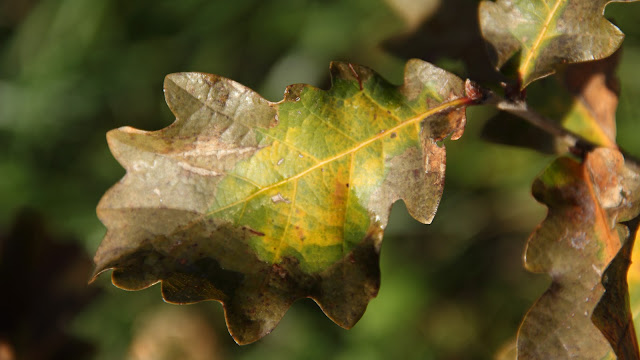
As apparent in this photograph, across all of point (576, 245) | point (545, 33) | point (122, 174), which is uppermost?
point (545, 33)

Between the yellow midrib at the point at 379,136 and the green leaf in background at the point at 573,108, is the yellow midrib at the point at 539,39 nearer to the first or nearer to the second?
the yellow midrib at the point at 379,136

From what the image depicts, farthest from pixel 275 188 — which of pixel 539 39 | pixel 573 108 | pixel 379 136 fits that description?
pixel 573 108

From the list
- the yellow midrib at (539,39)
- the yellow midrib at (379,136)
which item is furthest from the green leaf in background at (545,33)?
the yellow midrib at (379,136)

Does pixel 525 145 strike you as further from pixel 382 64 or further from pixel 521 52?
pixel 382 64

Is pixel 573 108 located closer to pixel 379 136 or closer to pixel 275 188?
pixel 379 136

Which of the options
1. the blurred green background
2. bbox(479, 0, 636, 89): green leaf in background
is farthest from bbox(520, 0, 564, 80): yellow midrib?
the blurred green background

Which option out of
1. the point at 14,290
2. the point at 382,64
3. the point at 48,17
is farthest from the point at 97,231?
the point at 382,64

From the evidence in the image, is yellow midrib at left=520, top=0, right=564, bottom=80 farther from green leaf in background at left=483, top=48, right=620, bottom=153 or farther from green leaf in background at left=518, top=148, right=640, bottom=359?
green leaf in background at left=483, top=48, right=620, bottom=153
